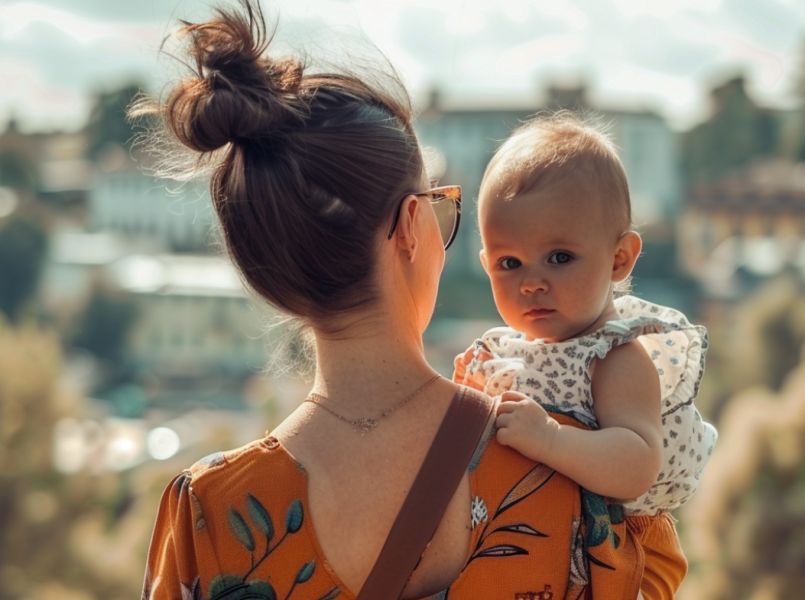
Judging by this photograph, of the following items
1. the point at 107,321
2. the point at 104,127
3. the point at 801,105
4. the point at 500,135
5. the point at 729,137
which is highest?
the point at 801,105

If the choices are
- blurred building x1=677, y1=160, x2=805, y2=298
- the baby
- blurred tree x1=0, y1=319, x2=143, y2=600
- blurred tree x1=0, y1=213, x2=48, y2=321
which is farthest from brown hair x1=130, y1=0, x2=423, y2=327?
blurred tree x1=0, y1=213, x2=48, y2=321

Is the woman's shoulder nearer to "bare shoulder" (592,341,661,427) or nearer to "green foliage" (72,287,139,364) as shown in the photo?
"bare shoulder" (592,341,661,427)

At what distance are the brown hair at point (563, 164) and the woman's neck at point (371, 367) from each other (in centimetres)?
14

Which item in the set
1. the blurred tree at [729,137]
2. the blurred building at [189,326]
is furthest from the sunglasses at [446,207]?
the blurred tree at [729,137]

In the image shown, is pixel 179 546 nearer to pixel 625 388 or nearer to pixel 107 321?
pixel 625 388

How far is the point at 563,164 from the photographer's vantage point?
3.06 ft

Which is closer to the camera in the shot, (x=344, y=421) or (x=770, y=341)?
(x=344, y=421)

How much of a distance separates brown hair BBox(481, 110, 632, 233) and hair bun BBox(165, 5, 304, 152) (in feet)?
0.52

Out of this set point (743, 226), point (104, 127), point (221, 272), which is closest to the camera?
point (743, 226)

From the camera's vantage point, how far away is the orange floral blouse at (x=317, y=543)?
83cm

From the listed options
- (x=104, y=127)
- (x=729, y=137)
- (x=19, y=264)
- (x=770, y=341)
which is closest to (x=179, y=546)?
(x=770, y=341)

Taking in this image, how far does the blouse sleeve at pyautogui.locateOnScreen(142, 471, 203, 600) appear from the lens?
864 mm

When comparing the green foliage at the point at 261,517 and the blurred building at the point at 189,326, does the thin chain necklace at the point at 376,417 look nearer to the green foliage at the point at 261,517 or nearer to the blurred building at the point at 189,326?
the green foliage at the point at 261,517

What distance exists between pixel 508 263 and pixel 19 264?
31.0 metres
